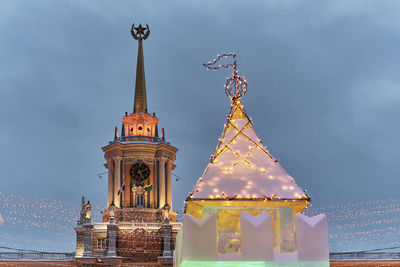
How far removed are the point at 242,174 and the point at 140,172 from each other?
1618 inches

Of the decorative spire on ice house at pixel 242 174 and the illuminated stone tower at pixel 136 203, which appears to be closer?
the decorative spire on ice house at pixel 242 174

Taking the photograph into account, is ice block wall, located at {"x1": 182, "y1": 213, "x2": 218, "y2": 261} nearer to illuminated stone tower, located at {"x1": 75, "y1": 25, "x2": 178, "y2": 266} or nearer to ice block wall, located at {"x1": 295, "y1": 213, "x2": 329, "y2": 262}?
ice block wall, located at {"x1": 295, "y1": 213, "x2": 329, "y2": 262}

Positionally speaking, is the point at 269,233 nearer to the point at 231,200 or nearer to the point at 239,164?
the point at 231,200

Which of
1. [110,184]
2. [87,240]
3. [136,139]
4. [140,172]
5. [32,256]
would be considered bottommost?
[32,256]

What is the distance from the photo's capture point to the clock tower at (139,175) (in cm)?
5469

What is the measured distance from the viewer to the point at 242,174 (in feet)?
54.0

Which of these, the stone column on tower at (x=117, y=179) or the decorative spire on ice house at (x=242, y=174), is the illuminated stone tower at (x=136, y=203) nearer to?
the stone column on tower at (x=117, y=179)

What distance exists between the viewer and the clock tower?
54.7m

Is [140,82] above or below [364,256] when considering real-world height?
above

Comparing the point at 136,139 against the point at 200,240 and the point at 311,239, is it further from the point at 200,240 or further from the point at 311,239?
the point at 311,239

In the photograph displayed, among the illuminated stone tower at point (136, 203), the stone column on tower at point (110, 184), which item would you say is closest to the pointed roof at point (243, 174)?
the illuminated stone tower at point (136, 203)

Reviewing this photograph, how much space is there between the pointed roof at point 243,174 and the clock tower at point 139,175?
37430 mm

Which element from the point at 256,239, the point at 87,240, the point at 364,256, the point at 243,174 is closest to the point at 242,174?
the point at 243,174

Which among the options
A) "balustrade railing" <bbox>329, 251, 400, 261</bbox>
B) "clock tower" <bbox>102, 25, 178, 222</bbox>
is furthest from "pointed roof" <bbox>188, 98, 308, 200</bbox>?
"clock tower" <bbox>102, 25, 178, 222</bbox>
